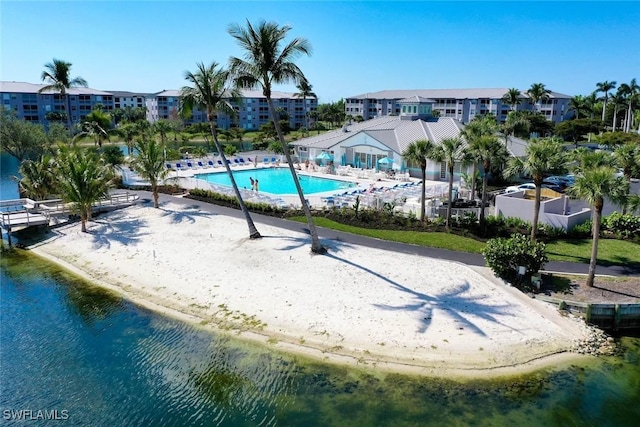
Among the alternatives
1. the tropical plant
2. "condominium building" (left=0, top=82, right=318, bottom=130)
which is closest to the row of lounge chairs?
the tropical plant

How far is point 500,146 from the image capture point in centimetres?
2728

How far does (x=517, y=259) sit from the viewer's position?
2036 centimetres

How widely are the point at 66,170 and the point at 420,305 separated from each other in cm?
2337

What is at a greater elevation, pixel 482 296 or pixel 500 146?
pixel 500 146

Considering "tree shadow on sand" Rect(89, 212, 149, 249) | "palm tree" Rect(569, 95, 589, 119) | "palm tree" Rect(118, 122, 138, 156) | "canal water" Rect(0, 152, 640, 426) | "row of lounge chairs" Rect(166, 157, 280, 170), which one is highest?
"palm tree" Rect(569, 95, 589, 119)

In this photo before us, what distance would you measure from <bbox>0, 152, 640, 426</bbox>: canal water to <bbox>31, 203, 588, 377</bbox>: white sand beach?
0.89 m

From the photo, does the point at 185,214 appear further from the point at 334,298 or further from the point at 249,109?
the point at 249,109

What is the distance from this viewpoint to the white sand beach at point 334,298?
1612cm

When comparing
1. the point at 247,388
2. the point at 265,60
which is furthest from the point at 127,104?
the point at 247,388

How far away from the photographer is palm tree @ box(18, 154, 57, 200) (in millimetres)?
34750

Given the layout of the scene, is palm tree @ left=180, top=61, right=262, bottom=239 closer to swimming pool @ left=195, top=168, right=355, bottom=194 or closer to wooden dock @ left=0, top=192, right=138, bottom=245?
wooden dock @ left=0, top=192, right=138, bottom=245

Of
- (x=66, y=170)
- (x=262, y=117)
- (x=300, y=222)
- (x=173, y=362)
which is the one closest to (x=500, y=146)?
(x=300, y=222)

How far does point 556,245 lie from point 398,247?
8371mm

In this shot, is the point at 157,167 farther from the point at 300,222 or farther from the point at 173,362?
the point at 173,362
